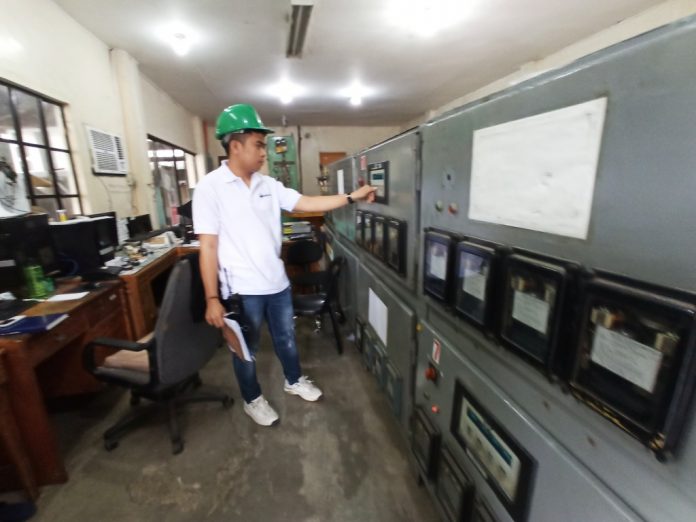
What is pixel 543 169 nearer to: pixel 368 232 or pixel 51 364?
pixel 368 232

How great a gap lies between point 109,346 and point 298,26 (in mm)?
3168

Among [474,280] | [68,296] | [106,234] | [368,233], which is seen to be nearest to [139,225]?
[106,234]

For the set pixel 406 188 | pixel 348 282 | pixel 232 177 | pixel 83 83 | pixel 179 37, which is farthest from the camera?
pixel 179 37

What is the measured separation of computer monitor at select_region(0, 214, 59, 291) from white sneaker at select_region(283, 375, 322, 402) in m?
1.66

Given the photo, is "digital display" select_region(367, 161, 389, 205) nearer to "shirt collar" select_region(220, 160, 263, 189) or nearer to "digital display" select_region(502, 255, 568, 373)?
"shirt collar" select_region(220, 160, 263, 189)

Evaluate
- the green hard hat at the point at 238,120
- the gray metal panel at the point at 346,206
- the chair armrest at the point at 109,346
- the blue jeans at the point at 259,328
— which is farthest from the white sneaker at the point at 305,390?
the green hard hat at the point at 238,120

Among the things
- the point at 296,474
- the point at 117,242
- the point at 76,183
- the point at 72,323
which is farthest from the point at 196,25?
the point at 296,474

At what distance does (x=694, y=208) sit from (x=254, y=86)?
5.54 m

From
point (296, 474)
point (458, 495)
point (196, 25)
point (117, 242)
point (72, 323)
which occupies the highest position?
point (196, 25)

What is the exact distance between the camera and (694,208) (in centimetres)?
42

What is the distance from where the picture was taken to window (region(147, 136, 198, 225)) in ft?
15.3

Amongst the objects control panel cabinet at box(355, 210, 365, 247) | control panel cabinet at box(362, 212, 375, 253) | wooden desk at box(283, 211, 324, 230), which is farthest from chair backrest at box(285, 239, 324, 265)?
control panel cabinet at box(362, 212, 375, 253)

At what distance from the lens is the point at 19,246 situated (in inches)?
69.1

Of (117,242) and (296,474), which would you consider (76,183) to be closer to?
(117,242)
